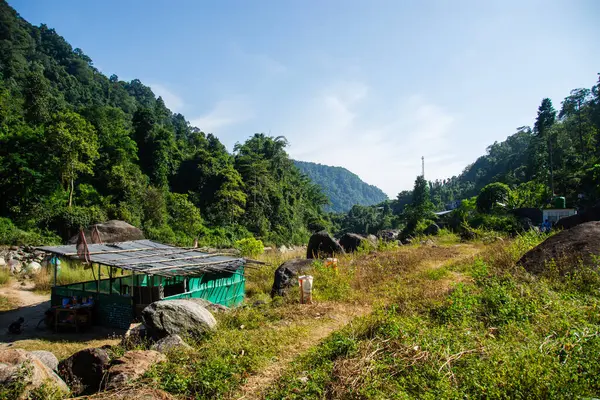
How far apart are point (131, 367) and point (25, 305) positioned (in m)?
11.0

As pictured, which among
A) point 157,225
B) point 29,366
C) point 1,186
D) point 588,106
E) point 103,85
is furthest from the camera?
point 103,85

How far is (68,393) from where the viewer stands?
440cm

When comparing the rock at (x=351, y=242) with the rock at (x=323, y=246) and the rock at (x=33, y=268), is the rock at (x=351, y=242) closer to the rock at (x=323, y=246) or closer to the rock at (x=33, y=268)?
the rock at (x=323, y=246)

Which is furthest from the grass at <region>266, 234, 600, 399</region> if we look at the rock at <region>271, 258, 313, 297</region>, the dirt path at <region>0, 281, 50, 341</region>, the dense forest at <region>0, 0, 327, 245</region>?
the dense forest at <region>0, 0, 327, 245</region>

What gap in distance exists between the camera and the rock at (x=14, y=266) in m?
16.3

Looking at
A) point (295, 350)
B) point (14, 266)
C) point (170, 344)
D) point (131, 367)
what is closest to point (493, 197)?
point (295, 350)

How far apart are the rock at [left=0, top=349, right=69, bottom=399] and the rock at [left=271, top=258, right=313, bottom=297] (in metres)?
5.99

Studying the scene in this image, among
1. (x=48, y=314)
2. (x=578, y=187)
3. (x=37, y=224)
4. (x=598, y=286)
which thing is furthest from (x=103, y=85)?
(x=598, y=286)

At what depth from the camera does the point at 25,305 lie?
12656mm

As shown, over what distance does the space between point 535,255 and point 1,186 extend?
91.0 feet

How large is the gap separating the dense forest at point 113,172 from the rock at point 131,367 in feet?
64.0

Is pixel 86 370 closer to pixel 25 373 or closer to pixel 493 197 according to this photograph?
pixel 25 373

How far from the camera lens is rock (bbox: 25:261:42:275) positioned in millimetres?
16384

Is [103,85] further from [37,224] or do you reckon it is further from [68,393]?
[68,393]
